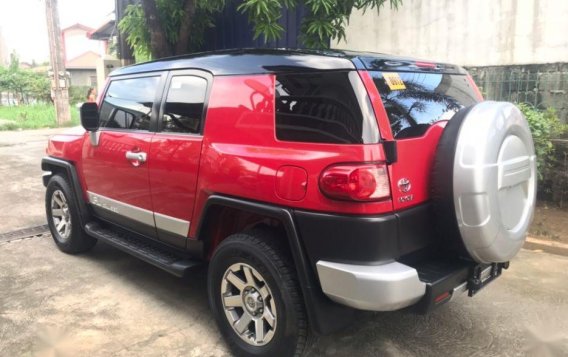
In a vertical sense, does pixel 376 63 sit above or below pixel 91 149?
above

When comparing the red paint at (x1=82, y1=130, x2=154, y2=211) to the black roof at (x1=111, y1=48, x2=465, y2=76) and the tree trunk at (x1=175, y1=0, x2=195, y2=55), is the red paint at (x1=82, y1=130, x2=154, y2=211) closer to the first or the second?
the black roof at (x1=111, y1=48, x2=465, y2=76)

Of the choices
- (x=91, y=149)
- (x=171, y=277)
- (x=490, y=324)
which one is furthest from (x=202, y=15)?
(x=490, y=324)

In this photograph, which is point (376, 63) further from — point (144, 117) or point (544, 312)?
point (544, 312)

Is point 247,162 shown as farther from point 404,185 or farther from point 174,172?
point 404,185

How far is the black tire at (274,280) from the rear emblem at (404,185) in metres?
0.72

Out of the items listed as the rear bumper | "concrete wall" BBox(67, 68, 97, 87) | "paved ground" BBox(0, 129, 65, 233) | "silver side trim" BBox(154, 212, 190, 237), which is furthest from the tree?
A: "concrete wall" BBox(67, 68, 97, 87)

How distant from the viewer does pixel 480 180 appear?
2443 millimetres

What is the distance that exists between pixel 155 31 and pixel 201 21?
975 mm

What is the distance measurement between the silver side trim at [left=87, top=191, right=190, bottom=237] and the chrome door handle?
14.8 inches

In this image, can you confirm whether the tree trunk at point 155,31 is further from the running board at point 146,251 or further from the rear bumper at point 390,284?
the rear bumper at point 390,284

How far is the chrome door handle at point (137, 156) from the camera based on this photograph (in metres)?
3.58

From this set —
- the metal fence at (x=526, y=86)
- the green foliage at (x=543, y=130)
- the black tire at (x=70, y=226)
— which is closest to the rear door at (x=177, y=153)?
the black tire at (x=70, y=226)

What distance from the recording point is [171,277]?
4285 mm

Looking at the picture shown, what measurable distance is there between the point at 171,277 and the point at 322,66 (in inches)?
98.7
